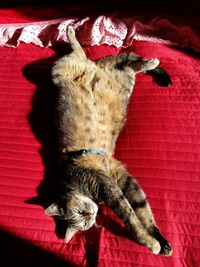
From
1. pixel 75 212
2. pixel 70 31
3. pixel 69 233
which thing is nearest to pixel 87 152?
pixel 75 212

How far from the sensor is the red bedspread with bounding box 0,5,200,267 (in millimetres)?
1603

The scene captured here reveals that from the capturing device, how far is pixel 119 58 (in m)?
2.04

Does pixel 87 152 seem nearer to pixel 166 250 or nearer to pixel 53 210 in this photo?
pixel 53 210

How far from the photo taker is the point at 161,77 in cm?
198

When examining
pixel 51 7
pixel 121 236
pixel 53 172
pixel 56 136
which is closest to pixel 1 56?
pixel 51 7

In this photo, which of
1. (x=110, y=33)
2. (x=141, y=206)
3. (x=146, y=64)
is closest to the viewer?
(x=141, y=206)

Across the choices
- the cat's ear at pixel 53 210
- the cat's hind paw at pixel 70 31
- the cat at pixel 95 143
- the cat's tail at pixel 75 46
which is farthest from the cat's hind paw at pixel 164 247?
the cat's hind paw at pixel 70 31

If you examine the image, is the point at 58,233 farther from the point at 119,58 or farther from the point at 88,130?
the point at 119,58

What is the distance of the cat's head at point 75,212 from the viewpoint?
1.67m

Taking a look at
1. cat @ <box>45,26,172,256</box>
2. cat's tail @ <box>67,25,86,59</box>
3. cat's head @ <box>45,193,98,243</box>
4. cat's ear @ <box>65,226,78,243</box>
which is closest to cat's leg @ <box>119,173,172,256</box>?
cat @ <box>45,26,172,256</box>

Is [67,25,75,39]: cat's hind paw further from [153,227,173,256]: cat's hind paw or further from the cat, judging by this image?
[153,227,173,256]: cat's hind paw

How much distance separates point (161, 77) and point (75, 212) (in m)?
0.86

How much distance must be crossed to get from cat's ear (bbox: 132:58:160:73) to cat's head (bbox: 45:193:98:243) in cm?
77

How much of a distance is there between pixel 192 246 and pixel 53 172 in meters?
0.77
